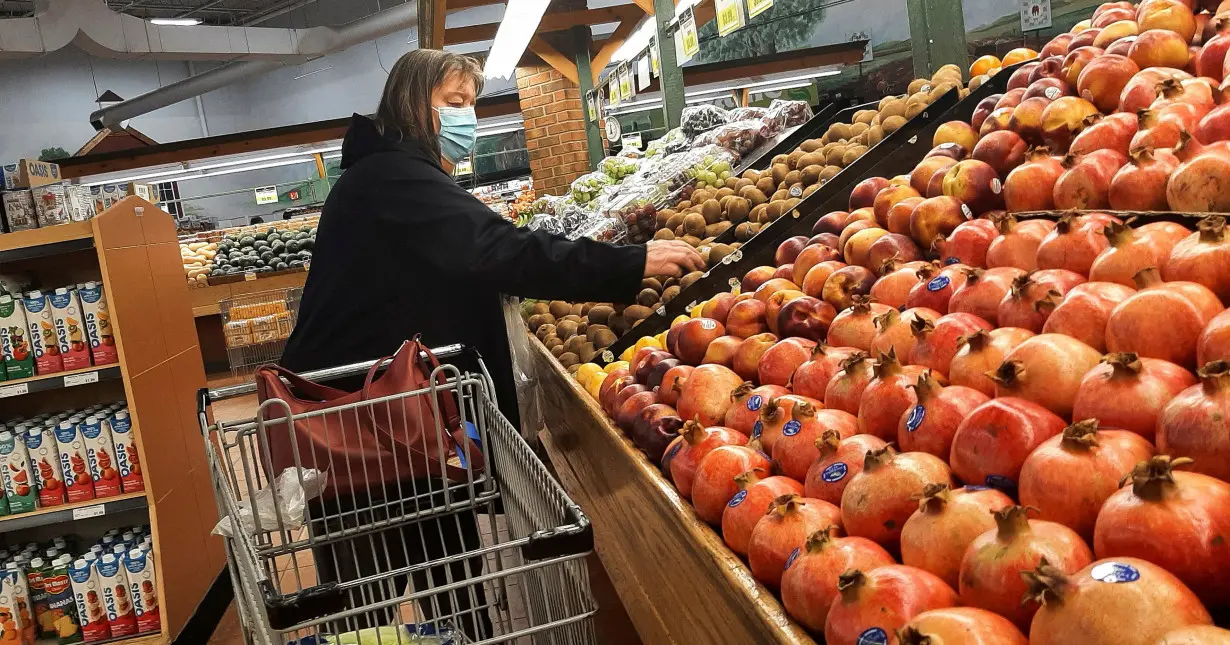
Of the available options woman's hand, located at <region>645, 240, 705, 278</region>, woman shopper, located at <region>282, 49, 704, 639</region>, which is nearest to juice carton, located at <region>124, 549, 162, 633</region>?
woman shopper, located at <region>282, 49, 704, 639</region>

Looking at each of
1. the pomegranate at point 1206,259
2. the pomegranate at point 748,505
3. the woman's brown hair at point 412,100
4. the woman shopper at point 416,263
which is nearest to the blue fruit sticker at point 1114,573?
the pomegranate at point 748,505

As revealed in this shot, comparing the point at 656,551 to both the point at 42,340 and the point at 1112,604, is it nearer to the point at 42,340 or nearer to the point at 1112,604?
the point at 1112,604

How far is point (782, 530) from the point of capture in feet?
3.74

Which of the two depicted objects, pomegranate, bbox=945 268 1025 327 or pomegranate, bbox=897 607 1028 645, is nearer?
pomegranate, bbox=897 607 1028 645

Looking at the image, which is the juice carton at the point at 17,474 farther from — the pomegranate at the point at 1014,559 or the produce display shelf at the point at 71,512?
the pomegranate at the point at 1014,559

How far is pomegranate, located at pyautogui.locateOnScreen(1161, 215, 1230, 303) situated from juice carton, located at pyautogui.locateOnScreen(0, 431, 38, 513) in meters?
3.81

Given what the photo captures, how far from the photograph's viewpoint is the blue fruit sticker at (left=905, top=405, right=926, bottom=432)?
3.81ft

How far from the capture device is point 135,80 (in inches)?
789

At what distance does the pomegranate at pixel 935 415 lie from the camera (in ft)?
3.71

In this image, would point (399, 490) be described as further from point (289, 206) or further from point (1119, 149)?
point (289, 206)

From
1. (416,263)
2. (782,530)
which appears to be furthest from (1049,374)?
(416,263)

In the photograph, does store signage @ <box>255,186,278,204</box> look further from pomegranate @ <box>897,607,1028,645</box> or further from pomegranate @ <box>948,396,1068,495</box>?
pomegranate @ <box>897,607,1028,645</box>

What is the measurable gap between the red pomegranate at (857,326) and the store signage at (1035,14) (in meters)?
2.10

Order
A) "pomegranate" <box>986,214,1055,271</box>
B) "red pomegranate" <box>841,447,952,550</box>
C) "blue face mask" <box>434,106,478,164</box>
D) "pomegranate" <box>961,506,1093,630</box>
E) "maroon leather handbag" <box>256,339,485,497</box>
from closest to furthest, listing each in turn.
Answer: "pomegranate" <box>961,506,1093,630</box> < "red pomegranate" <box>841,447,952,550</box> < "pomegranate" <box>986,214,1055,271</box> < "maroon leather handbag" <box>256,339,485,497</box> < "blue face mask" <box>434,106,478,164</box>
